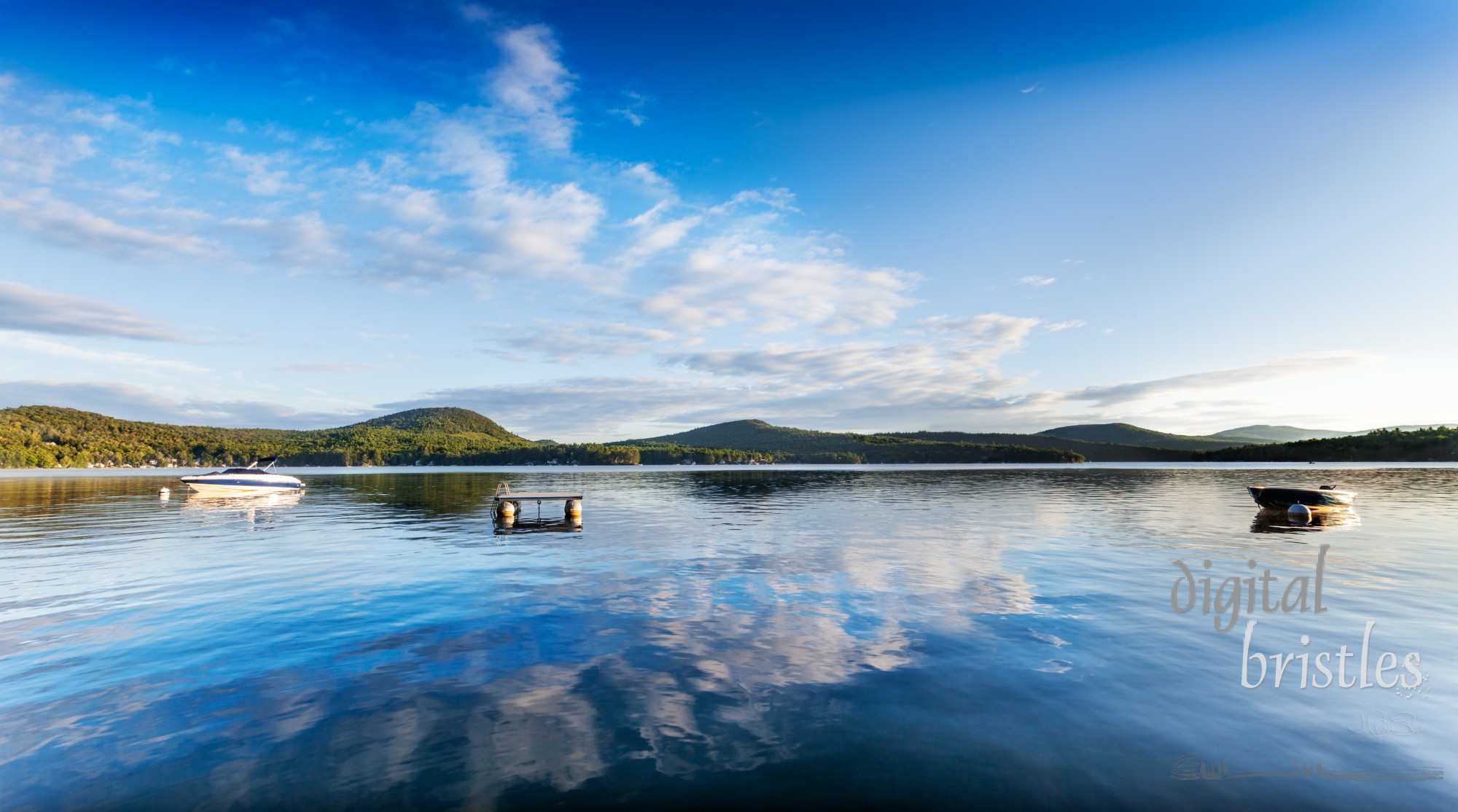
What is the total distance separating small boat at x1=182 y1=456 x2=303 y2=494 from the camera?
3056 inches

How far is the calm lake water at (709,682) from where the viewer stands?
31.7ft

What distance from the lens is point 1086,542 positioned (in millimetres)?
36750

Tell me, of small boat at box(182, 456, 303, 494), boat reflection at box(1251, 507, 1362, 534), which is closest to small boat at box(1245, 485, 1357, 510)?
boat reflection at box(1251, 507, 1362, 534)

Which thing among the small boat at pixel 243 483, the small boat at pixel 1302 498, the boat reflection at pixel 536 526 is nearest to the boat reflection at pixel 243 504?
the small boat at pixel 243 483

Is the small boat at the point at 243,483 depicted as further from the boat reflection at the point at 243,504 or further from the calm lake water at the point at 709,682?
the calm lake water at the point at 709,682

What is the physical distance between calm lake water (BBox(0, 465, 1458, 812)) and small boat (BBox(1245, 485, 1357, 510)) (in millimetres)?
19970

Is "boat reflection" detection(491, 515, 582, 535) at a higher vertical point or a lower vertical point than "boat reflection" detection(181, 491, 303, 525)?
lower

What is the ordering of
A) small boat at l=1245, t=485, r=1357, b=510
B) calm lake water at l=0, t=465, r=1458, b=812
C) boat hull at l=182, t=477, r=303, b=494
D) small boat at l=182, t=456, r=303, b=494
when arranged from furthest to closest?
small boat at l=182, t=456, r=303, b=494 → boat hull at l=182, t=477, r=303, b=494 → small boat at l=1245, t=485, r=1357, b=510 → calm lake water at l=0, t=465, r=1458, b=812

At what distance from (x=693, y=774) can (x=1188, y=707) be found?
33.0 feet

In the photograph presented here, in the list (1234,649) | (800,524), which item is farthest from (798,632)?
(800,524)

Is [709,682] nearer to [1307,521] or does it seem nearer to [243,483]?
[1307,521]

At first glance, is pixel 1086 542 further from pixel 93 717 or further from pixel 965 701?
pixel 93 717

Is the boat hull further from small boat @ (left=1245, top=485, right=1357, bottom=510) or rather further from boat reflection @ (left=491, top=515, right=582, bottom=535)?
small boat @ (left=1245, top=485, right=1357, bottom=510)

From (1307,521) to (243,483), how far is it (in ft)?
366
